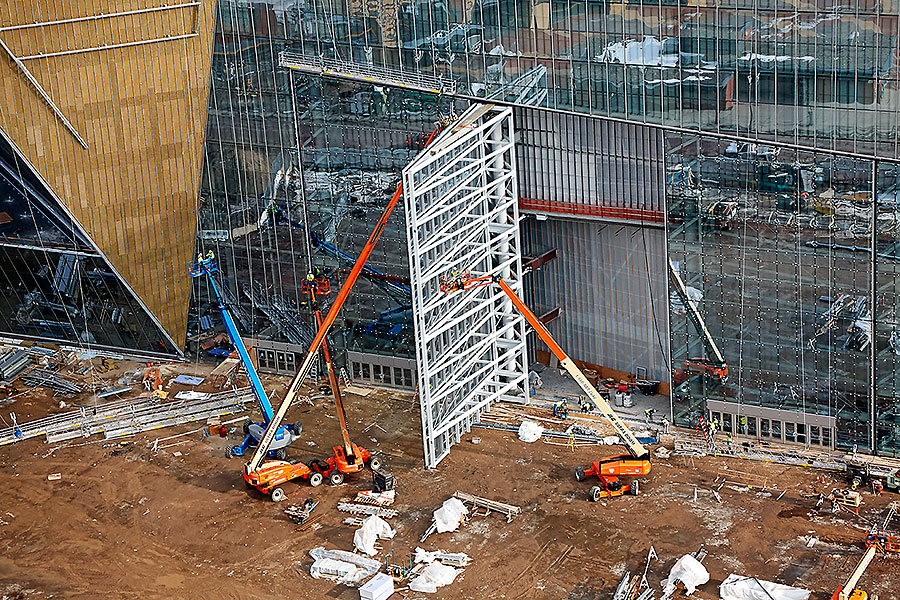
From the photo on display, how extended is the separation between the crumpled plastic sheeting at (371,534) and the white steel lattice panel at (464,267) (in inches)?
213

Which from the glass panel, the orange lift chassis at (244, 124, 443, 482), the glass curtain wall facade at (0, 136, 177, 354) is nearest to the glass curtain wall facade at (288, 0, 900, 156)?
the glass panel

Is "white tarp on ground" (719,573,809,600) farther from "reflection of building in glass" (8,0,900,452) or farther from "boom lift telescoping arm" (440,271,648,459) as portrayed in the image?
"reflection of building in glass" (8,0,900,452)

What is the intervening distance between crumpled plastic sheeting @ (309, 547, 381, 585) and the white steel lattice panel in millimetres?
7362

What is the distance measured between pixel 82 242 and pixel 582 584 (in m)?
30.3

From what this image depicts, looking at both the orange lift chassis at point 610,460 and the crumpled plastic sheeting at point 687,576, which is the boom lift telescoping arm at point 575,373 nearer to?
the orange lift chassis at point 610,460

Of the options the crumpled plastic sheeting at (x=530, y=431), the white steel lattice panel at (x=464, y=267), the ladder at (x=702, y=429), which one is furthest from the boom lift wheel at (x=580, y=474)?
the ladder at (x=702, y=429)

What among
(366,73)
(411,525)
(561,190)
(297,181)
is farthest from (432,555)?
(366,73)

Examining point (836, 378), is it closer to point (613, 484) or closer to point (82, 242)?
point (613, 484)

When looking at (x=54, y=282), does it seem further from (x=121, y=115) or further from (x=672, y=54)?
(x=672, y=54)

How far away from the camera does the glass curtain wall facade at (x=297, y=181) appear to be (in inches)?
2336

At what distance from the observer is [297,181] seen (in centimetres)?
6188

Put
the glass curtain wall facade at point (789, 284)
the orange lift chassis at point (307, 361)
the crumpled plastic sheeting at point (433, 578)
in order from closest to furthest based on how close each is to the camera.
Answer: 1. the crumpled plastic sheeting at point (433, 578)
2. the glass curtain wall facade at point (789, 284)
3. the orange lift chassis at point (307, 361)

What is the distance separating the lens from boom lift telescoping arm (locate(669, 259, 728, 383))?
55062 millimetres

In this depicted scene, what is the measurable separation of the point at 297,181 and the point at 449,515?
1912cm
